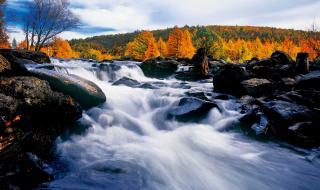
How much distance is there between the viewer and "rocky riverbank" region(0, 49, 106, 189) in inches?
208

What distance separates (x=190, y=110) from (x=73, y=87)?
477 cm

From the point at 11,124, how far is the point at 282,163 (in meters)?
7.13

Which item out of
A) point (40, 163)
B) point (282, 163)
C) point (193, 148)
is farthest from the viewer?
point (193, 148)

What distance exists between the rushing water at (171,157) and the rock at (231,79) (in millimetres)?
3442

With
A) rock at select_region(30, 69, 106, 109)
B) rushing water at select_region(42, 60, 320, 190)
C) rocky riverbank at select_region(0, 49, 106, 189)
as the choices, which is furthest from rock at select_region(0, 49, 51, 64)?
rocky riverbank at select_region(0, 49, 106, 189)

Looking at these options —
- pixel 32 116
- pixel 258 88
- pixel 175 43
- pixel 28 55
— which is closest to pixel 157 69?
pixel 28 55

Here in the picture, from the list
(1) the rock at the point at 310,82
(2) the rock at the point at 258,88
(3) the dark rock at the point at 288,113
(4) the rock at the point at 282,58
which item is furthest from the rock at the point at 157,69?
(3) the dark rock at the point at 288,113

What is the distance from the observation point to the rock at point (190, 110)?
1084cm

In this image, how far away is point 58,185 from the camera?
18.1 ft

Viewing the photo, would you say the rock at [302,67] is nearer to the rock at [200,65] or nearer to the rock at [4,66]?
the rock at [200,65]

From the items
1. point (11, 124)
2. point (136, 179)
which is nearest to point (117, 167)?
point (136, 179)

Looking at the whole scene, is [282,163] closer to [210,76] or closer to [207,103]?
[207,103]

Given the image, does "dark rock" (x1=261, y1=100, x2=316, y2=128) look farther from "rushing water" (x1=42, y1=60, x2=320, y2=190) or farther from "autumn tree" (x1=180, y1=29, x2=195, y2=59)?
"autumn tree" (x1=180, y1=29, x2=195, y2=59)

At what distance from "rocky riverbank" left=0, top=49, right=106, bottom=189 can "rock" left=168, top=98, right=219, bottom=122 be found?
3461mm
